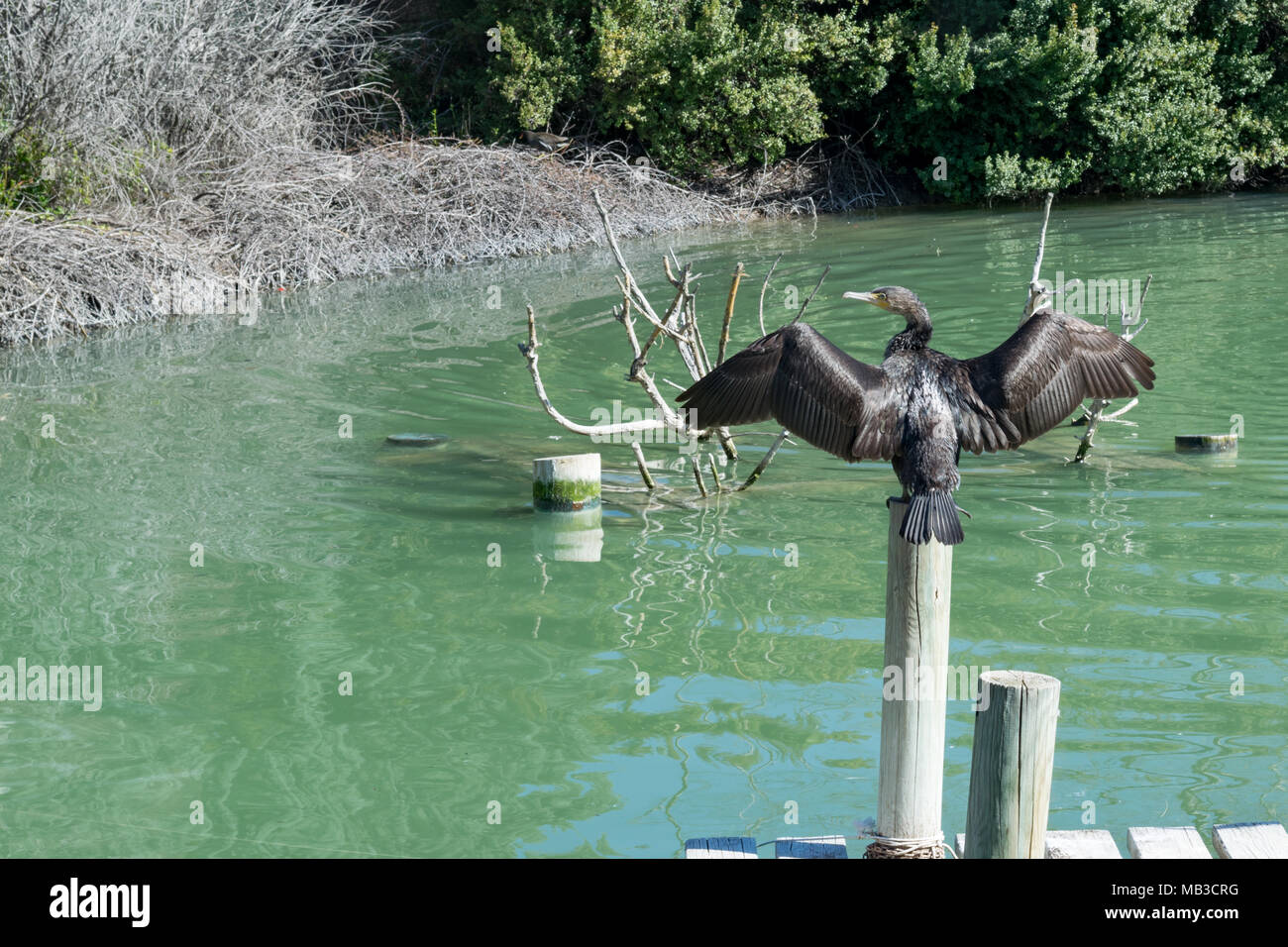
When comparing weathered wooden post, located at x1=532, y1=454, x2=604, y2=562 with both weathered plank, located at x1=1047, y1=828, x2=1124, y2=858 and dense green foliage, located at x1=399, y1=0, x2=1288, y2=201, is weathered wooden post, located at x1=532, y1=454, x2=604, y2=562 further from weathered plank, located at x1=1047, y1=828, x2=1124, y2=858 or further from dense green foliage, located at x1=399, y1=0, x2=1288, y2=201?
dense green foliage, located at x1=399, y1=0, x2=1288, y2=201

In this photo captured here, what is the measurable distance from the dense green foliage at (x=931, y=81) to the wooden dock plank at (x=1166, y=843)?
19.2 m

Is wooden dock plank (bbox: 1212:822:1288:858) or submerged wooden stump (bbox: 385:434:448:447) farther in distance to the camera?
submerged wooden stump (bbox: 385:434:448:447)

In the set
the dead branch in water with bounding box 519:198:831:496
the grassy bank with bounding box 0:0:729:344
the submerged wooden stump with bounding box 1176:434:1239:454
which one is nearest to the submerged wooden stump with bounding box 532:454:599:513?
the dead branch in water with bounding box 519:198:831:496

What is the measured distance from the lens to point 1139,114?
854 inches

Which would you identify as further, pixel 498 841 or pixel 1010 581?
pixel 1010 581

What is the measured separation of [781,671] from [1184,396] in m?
5.80

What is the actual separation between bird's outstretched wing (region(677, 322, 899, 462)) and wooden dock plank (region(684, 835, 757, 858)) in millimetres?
1322

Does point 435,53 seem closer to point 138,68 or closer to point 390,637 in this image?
point 138,68

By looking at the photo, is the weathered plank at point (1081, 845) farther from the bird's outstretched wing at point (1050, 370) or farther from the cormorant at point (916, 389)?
the bird's outstretched wing at point (1050, 370)

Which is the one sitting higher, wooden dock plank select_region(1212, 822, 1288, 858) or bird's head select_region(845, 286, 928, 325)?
bird's head select_region(845, 286, 928, 325)

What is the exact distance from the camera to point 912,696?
12.4ft

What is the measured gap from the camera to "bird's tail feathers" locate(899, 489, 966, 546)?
366 cm
